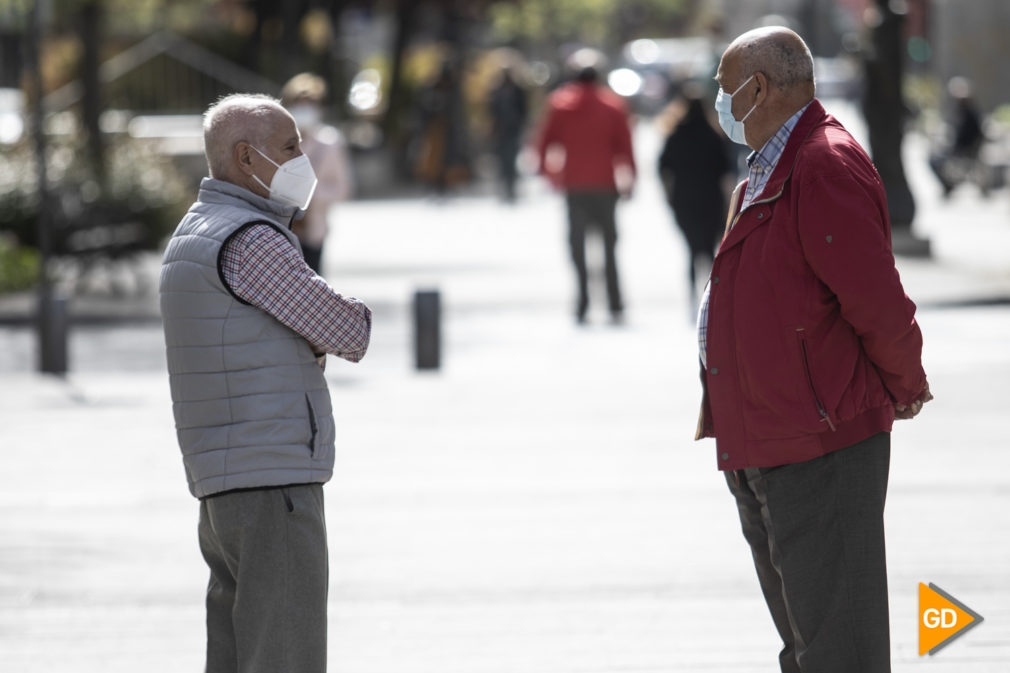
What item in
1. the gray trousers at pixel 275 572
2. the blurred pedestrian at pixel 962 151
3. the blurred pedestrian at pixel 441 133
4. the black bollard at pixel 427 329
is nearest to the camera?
the gray trousers at pixel 275 572

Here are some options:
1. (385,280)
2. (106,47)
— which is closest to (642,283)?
(385,280)

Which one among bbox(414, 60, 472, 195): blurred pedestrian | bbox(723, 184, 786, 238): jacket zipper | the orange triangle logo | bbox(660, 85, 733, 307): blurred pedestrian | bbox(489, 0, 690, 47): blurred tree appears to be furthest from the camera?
bbox(489, 0, 690, 47): blurred tree

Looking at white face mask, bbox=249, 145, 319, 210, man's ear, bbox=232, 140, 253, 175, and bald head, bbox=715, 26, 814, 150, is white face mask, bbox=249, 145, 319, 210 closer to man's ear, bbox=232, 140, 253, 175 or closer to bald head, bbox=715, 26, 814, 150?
man's ear, bbox=232, 140, 253, 175

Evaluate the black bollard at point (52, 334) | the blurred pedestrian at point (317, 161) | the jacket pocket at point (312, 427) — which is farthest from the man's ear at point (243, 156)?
the black bollard at point (52, 334)

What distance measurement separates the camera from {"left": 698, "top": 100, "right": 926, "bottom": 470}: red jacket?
3.97 meters

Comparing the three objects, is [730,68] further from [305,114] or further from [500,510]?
[305,114]

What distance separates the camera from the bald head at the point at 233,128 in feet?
13.8

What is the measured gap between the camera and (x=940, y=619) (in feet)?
18.9

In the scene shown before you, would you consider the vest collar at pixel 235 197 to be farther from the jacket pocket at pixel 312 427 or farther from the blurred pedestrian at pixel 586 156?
the blurred pedestrian at pixel 586 156

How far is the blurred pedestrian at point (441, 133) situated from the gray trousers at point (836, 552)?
24146mm

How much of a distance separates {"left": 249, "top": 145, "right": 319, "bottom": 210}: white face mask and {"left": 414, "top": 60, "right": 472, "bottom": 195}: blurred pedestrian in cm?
2389

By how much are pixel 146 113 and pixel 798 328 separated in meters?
29.9

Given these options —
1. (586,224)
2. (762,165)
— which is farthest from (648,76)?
(762,165)

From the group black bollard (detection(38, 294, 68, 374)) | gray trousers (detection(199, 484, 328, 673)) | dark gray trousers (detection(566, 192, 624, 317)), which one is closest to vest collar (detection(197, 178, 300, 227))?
gray trousers (detection(199, 484, 328, 673))
